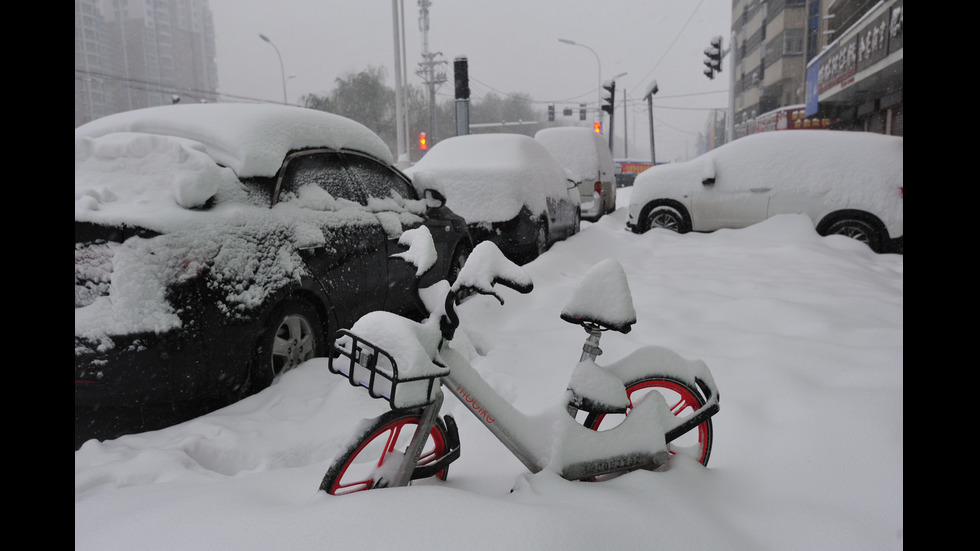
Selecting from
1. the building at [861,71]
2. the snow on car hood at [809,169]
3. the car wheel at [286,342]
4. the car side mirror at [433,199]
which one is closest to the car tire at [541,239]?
the car side mirror at [433,199]

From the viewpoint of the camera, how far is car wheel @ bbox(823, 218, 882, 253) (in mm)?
7320

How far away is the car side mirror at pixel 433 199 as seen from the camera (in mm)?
4820

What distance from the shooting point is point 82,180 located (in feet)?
8.61

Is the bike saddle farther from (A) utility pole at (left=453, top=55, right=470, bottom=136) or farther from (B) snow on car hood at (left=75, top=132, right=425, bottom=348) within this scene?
(A) utility pole at (left=453, top=55, right=470, bottom=136)

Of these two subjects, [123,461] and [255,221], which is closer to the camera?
A: [123,461]

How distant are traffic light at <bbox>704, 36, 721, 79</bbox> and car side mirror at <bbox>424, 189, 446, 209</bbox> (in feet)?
50.8

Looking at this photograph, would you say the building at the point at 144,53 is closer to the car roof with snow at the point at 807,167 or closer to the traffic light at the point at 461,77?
the traffic light at the point at 461,77

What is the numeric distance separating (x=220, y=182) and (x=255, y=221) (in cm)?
25

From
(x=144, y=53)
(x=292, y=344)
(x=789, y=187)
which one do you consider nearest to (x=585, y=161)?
(x=789, y=187)

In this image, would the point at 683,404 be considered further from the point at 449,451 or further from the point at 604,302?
the point at 449,451

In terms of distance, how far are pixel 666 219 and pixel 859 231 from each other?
2427 mm
